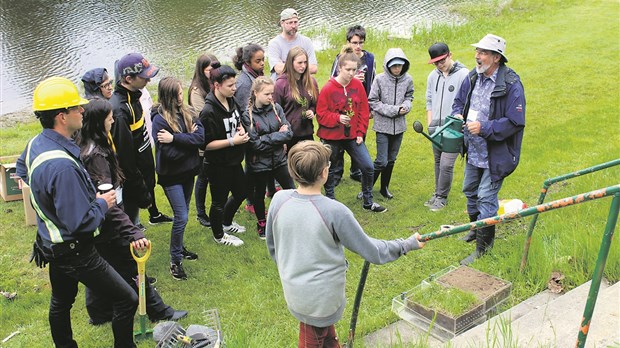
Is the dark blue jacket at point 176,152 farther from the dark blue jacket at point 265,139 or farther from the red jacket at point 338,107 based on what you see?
the red jacket at point 338,107

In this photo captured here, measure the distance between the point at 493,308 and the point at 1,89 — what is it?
12.7 meters

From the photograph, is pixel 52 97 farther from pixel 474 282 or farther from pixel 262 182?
pixel 474 282

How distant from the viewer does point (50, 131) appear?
369 cm

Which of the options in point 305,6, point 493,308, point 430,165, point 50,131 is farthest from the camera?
point 305,6

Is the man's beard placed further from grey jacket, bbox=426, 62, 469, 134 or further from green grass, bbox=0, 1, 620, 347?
green grass, bbox=0, 1, 620, 347

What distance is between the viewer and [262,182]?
6160 mm

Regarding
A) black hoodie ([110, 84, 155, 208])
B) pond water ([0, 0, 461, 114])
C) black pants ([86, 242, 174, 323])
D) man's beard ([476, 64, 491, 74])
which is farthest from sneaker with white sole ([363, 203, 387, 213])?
pond water ([0, 0, 461, 114])

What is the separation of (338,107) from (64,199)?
142 inches

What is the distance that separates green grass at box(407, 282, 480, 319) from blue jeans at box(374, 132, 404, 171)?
8.50 feet

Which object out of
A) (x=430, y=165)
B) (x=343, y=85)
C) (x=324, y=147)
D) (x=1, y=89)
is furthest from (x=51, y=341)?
(x=1, y=89)

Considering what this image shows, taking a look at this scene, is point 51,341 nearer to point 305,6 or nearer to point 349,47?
point 349,47

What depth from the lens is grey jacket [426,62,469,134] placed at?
6469 millimetres

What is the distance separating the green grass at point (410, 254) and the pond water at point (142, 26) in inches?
195

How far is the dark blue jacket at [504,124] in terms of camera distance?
195 inches
